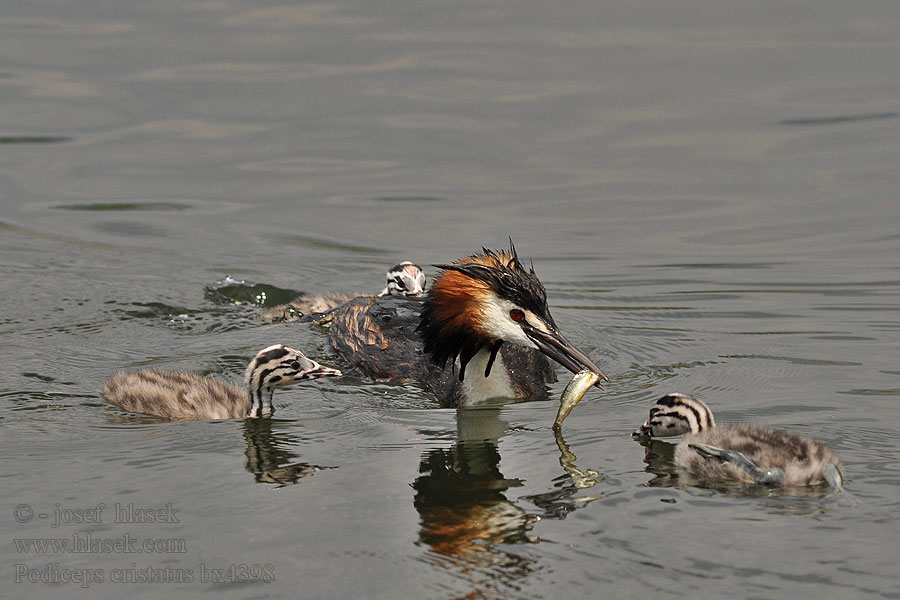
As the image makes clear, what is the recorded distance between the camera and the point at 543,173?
15672 mm

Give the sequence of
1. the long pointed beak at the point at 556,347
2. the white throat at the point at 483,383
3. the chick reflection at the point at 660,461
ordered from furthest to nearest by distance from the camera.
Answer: the white throat at the point at 483,383 < the long pointed beak at the point at 556,347 < the chick reflection at the point at 660,461

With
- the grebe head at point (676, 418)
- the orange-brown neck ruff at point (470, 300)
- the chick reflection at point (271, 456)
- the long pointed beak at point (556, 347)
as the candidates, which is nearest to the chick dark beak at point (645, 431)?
the grebe head at point (676, 418)

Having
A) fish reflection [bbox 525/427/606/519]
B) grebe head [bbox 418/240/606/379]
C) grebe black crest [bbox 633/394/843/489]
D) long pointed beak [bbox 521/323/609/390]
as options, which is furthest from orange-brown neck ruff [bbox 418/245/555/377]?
grebe black crest [bbox 633/394/843/489]

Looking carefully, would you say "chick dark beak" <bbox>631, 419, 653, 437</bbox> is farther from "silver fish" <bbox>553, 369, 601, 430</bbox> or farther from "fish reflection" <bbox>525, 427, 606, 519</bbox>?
"fish reflection" <bbox>525, 427, 606, 519</bbox>

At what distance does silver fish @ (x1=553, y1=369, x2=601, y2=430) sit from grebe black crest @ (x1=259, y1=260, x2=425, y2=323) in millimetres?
3047

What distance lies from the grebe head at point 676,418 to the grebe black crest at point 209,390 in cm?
224

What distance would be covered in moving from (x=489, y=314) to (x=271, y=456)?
1.85 meters

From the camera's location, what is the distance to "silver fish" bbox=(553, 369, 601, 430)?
7.73 meters

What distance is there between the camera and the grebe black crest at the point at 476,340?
8211 mm

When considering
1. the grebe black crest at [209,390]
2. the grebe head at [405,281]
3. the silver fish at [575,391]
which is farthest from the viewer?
the grebe head at [405,281]

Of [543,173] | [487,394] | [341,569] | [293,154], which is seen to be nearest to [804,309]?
[487,394]

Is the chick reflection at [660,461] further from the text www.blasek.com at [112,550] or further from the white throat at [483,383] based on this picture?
the text www.blasek.com at [112,550]

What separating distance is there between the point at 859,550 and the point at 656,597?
1.01 meters

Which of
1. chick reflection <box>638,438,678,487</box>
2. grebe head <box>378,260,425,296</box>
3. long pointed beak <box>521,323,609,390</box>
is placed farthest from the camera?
grebe head <box>378,260,425,296</box>
